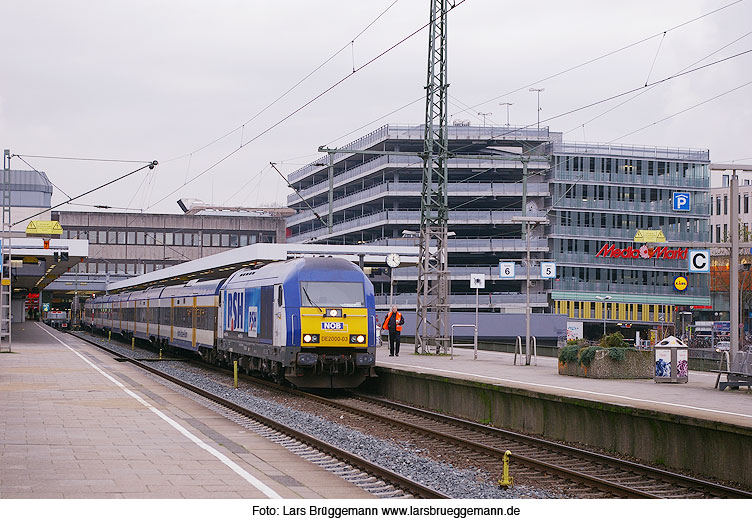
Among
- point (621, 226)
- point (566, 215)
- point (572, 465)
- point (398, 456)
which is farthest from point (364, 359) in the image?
point (621, 226)

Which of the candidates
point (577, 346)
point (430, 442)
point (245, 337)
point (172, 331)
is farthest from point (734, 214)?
point (172, 331)

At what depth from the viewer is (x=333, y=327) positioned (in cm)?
2597

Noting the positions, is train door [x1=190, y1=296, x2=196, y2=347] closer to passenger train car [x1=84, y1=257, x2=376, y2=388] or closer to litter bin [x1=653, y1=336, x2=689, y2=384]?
passenger train car [x1=84, y1=257, x2=376, y2=388]

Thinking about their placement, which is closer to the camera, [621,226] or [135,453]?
[135,453]

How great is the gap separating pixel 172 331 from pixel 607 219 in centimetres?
6035

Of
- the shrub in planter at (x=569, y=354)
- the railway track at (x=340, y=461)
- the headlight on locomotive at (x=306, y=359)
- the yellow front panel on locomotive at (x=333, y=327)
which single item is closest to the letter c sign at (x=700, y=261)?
the shrub in planter at (x=569, y=354)

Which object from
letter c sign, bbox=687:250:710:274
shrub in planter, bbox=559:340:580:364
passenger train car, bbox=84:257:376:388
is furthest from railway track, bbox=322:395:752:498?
letter c sign, bbox=687:250:710:274

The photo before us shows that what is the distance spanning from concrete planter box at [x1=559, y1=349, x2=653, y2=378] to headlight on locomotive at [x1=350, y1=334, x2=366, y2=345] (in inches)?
220

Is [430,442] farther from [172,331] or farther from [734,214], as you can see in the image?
[172,331]

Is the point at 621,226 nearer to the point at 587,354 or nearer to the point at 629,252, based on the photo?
the point at 629,252

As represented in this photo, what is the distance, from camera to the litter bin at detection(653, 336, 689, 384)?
77.2ft

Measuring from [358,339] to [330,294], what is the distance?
1348mm
